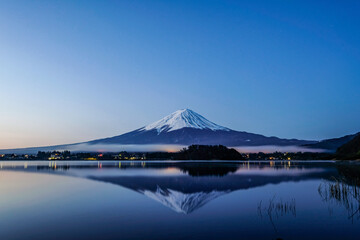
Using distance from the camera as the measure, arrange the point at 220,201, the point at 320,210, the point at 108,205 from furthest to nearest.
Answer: the point at 220,201, the point at 108,205, the point at 320,210

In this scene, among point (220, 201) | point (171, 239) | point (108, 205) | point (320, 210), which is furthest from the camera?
point (220, 201)

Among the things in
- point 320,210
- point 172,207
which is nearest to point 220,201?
point 172,207

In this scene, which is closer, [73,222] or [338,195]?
[73,222]

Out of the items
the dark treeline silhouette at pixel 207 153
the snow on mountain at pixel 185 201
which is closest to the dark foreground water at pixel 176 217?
the snow on mountain at pixel 185 201

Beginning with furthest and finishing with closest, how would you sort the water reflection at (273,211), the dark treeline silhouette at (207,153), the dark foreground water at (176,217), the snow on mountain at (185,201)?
the dark treeline silhouette at (207,153)
the snow on mountain at (185,201)
the water reflection at (273,211)
the dark foreground water at (176,217)

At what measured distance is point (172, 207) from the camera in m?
16.7

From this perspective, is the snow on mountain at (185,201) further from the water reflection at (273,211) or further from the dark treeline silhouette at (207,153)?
the dark treeline silhouette at (207,153)

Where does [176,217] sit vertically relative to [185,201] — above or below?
above

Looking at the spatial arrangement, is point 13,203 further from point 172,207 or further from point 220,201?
point 220,201

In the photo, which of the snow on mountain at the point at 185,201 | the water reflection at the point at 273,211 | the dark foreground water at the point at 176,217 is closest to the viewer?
the dark foreground water at the point at 176,217

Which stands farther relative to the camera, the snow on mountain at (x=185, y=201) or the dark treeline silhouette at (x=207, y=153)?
the dark treeline silhouette at (x=207, y=153)

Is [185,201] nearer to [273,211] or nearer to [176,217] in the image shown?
[176,217]

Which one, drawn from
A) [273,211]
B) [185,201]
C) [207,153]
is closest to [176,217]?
[273,211]

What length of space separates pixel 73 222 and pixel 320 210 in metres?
11.3
